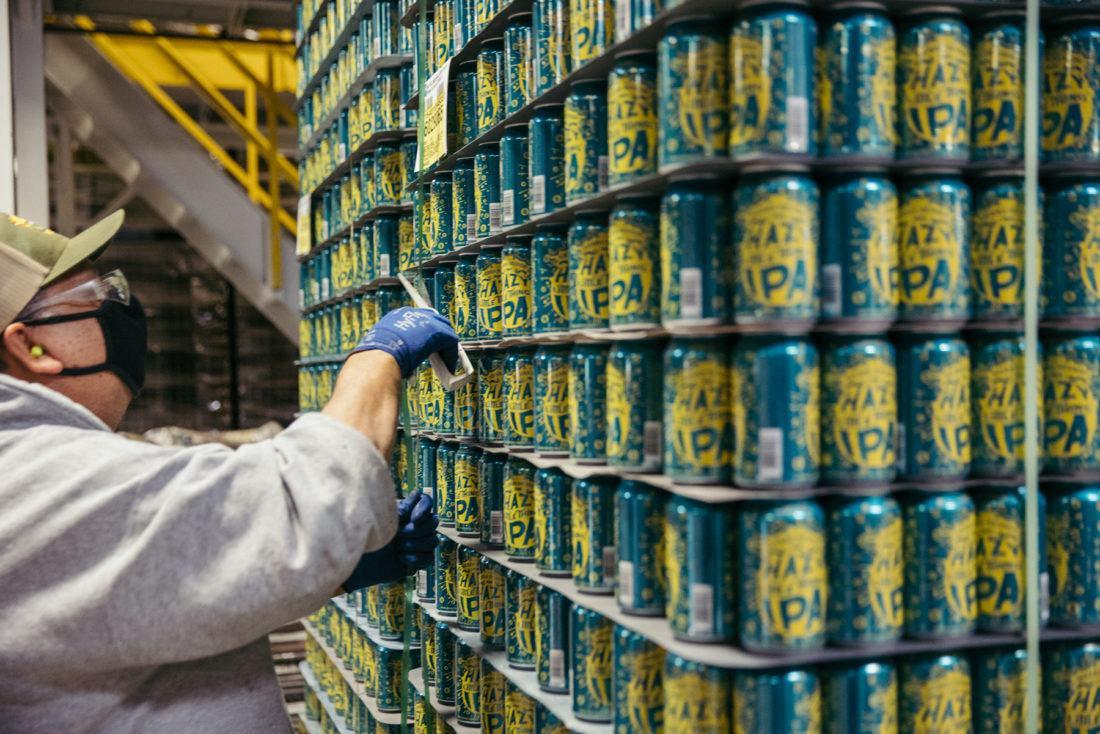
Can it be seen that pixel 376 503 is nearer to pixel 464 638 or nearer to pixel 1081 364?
pixel 464 638

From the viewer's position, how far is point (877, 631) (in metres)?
1.63

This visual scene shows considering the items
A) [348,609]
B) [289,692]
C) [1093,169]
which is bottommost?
[289,692]

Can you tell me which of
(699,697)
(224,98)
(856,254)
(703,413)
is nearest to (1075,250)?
(856,254)

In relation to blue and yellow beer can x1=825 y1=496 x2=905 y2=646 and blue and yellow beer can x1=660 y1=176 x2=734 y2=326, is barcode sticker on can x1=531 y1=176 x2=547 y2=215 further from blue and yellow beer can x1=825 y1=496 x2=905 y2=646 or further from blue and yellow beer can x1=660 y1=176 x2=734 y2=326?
blue and yellow beer can x1=825 y1=496 x2=905 y2=646

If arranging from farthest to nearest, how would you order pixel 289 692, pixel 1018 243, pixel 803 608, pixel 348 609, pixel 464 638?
1. pixel 289 692
2. pixel 348 609
3. pixel 464 638
4. pixel 1018 243
5. pixel 803 608

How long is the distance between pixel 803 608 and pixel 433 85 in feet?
5.74

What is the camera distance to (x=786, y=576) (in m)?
1.58

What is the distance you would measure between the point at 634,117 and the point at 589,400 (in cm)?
52

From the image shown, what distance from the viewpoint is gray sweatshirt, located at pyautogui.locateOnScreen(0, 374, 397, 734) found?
170 cm

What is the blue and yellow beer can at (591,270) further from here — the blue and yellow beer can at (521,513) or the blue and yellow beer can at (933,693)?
the blue and yellow beer can at (933,693)

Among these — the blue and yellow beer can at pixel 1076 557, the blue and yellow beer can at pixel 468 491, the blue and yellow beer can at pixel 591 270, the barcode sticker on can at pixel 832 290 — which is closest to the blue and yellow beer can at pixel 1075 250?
the blue and yellow beer can at pixel 1076 557

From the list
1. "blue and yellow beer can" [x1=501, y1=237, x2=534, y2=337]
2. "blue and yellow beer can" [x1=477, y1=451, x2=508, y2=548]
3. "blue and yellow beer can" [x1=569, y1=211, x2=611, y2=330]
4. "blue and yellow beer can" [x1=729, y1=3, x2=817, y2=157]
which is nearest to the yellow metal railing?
"blue and yellow beer can" [x1=477, y1=451, x2=508, y2=548]

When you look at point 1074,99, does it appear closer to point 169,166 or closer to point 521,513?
point 521,513

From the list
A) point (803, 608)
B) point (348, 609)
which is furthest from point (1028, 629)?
point (348, 609)
